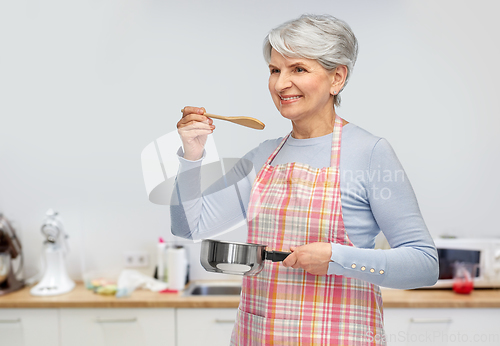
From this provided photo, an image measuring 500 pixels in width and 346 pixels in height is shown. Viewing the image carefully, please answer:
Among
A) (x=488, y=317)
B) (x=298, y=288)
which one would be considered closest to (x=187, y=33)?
(x=298, y=288)

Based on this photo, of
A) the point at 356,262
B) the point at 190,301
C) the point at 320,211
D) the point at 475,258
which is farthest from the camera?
the point at 475,258

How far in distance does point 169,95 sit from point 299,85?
107 cm

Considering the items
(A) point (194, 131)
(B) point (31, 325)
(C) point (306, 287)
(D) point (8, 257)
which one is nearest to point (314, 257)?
(C) point (306, 287)

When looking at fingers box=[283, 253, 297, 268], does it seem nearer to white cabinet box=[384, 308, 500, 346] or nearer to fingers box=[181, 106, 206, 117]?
fingers box=[181, 106, 206, 117]

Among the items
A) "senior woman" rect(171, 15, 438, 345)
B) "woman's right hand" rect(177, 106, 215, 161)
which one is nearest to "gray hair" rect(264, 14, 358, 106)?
"senior woman" rect(171, 15, 438, 345)

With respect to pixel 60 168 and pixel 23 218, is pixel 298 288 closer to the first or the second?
pixel 60 168

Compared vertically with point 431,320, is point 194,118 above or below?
above

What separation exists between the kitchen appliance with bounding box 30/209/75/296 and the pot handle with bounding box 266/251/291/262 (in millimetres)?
1256

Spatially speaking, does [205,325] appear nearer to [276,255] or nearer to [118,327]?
[118,327]

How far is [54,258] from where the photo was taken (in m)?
1.84

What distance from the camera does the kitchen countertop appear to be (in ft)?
5.34

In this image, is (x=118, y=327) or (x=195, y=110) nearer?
(x=195, y=110)

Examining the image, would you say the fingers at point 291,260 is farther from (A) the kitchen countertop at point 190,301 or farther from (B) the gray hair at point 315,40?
(A) the kitchen countertop at point 190,301

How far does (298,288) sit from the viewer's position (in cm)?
91
